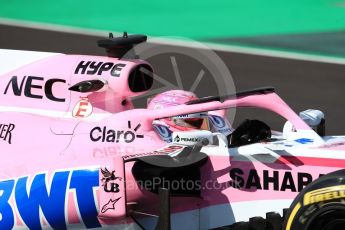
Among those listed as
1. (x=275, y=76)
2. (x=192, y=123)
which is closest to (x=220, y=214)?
(x=192, y=123)

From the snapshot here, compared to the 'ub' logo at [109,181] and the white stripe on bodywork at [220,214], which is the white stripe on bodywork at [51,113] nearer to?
the 'ub' logo at [109,181]

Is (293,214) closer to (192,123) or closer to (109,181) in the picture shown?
(109,181)

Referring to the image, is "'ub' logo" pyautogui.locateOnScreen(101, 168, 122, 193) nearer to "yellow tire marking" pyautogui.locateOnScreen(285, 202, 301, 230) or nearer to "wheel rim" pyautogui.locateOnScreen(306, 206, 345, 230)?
"yellow tire marking" pyautogui.locateOnScreen(285, 202, 301, 230)

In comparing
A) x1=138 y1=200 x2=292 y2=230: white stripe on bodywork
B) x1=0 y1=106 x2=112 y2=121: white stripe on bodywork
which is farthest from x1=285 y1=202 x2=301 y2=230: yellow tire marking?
x1=0 y1=106 x2=112 y2=121: white stripe on bodywork

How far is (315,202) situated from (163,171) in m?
1.04

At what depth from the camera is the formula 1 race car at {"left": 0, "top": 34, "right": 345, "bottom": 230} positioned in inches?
203

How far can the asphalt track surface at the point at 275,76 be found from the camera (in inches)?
386

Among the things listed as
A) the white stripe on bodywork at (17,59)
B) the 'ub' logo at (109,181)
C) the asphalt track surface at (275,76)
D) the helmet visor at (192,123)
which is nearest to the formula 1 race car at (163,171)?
the 'ub' logo at (109,181)

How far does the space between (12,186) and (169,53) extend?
7.69 m

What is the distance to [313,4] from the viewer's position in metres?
14.1

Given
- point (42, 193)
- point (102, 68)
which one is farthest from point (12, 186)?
point (102, 68)

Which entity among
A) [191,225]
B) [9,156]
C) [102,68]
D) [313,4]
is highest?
[313,4]

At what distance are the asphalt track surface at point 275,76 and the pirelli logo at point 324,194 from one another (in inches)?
177

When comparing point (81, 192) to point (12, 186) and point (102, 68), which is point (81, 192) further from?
point (102, 68)
